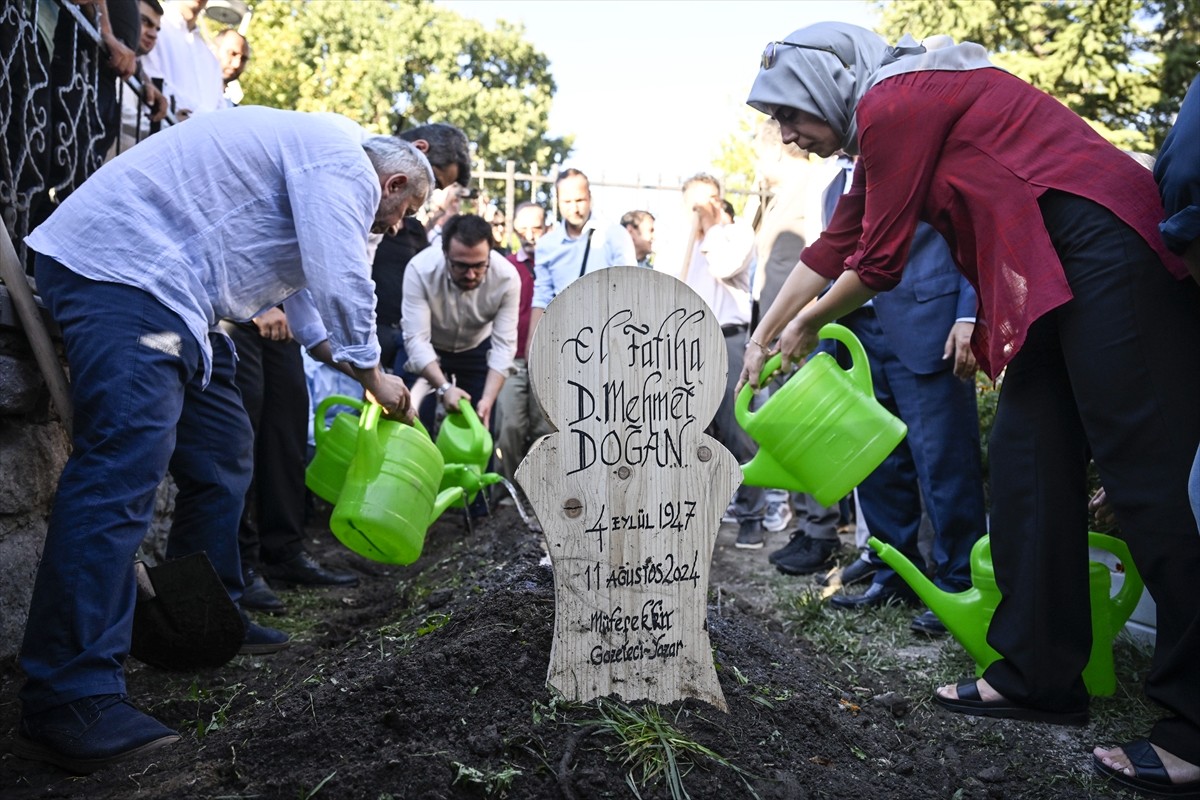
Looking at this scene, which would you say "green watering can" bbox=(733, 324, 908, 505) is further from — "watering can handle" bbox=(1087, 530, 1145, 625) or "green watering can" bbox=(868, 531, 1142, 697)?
"watering can handle" bbox=(1087, 530, 1145, 625)

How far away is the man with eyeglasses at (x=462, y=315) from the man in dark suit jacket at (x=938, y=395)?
2.35 metres

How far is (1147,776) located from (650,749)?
108 cm

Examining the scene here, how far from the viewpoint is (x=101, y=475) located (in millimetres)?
2193

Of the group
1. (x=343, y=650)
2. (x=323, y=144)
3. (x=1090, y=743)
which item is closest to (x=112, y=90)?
(x=323, y=144)

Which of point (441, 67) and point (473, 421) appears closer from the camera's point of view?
point (473, 421)

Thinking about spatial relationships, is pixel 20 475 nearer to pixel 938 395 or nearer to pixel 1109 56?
pixel 938 395

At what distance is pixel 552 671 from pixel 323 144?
1.49 meters

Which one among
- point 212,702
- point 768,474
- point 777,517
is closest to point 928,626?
point 768,474

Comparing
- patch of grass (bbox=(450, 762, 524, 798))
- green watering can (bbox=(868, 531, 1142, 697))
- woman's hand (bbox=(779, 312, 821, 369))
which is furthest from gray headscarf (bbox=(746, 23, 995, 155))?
patch of grass (bbox=(450, 762, 524, 798))

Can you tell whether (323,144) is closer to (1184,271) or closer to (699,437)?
(699,437)

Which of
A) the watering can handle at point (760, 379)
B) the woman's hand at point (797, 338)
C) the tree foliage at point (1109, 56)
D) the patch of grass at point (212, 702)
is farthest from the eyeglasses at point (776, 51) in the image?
the tree foliage at point (1109, 56)

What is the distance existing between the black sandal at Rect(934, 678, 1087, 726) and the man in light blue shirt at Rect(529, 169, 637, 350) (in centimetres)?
399

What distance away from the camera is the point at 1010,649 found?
2.48 meters

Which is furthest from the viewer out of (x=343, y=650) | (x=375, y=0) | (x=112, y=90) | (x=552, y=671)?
(x=375, y=0)
